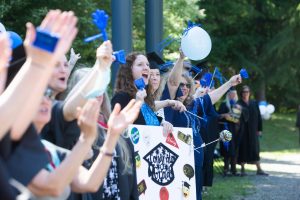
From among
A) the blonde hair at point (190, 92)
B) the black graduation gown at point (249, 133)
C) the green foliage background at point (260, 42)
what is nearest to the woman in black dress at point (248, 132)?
the black graduation gown at point (249, 133)

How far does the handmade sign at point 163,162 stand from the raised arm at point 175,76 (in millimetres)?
1115

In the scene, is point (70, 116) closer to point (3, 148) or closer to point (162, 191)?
point (3, 148)

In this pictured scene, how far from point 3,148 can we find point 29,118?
18cm

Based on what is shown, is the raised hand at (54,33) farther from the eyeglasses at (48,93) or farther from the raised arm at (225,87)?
the raised arm at (225,87)

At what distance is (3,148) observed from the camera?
2414 mm

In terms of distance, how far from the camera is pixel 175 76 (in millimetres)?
7074

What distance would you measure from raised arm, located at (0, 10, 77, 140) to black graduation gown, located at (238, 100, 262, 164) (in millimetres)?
12520

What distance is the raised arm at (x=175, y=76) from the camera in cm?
704

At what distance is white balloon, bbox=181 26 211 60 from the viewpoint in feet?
23.5

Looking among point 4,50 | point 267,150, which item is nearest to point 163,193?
point 4,50

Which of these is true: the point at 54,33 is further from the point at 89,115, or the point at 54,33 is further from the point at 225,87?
the point at 225,87

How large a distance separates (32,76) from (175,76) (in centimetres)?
485

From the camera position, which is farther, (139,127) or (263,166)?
(263,166)

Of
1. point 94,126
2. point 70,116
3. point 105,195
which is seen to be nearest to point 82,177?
point 94,126
